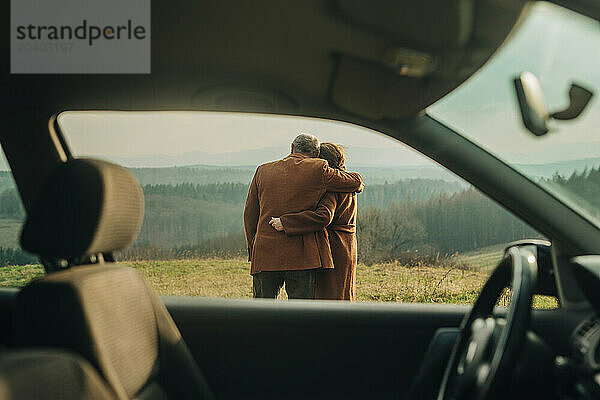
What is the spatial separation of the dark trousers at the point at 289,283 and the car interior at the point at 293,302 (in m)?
0.98

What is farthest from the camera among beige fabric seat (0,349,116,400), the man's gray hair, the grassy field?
the man's gray hair

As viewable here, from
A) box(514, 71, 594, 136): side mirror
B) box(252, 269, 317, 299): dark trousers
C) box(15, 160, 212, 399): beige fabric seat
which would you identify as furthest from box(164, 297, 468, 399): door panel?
box(252, 269, 317, 299): dark trousers

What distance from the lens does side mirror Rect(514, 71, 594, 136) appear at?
1217 millimetres

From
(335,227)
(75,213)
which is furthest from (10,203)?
(335,227)

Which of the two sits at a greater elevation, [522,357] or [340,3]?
[340,3]

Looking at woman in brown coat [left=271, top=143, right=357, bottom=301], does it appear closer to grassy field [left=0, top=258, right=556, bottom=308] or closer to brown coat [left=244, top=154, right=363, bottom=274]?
brown coat [left=244, top=154, right=363, bottom=274]

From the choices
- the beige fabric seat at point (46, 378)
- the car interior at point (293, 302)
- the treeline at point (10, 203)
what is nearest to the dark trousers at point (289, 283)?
the car interior at point (293, 302)

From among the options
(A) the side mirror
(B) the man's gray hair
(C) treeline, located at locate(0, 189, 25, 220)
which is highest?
(A) the side mirror

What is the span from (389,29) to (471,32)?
24cm

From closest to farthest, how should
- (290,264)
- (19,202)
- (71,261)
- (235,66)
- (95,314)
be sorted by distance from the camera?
(95,314), (71,261), (19,202), (235,66), (290,264)

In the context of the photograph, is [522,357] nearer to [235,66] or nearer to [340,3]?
[340,3]

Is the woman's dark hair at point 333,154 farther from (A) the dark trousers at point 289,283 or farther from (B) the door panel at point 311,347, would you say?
(B) the door panel at point 311,347

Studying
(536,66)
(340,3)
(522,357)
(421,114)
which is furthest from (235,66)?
(522,357)

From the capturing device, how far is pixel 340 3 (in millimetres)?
1720
